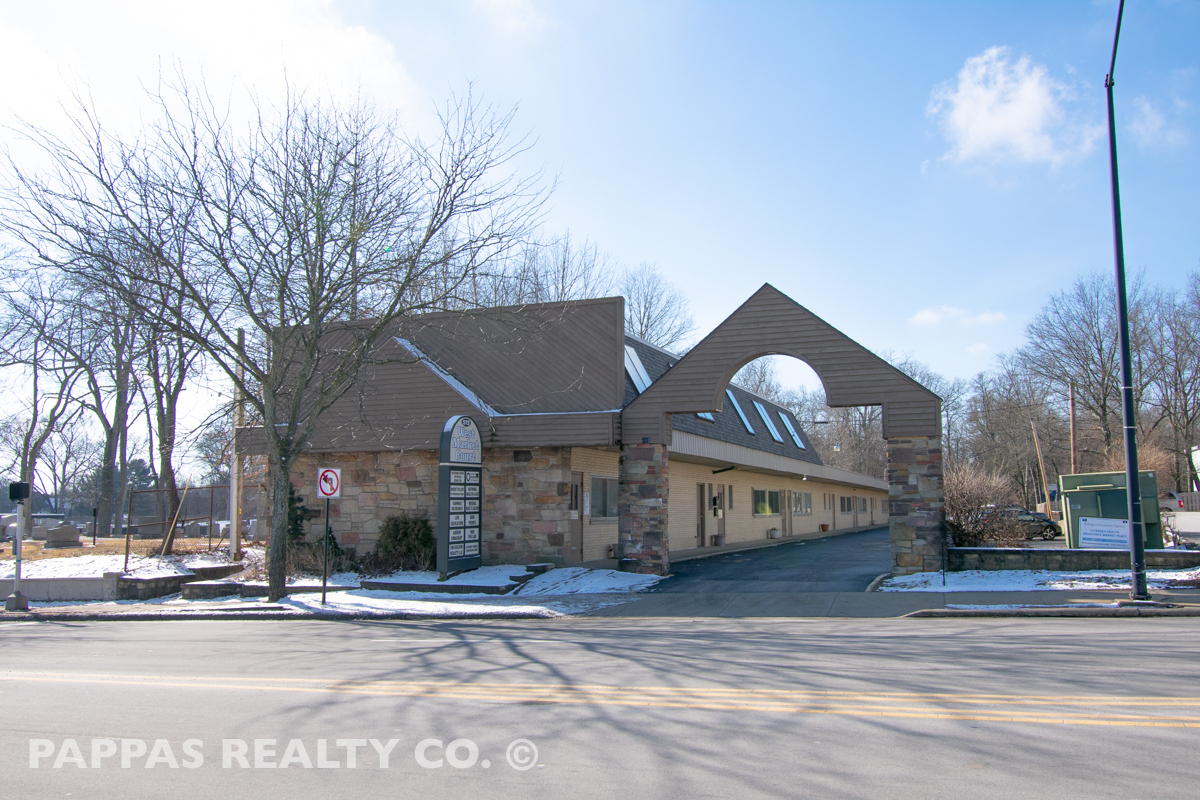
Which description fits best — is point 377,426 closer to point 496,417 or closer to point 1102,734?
point 496,417

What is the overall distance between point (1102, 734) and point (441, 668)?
5828 mm

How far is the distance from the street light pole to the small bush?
42.6 ft

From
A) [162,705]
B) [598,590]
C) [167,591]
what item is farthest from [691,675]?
[167,591]

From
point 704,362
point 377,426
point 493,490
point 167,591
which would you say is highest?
point 704,362

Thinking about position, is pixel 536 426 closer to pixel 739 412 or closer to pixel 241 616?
pixel 241 616

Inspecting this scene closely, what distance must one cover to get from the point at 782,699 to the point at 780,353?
35.8ft

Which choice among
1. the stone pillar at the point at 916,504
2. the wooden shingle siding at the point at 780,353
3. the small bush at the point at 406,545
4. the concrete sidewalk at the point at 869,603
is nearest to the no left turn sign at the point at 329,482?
the small bush at the point at 406,545

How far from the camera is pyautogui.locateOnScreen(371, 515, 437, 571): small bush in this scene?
17678 millimetres

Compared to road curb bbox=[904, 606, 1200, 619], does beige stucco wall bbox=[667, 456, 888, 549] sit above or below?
above

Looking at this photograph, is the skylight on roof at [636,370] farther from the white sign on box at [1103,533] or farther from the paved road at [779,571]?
the white sign on box at [1103,533]

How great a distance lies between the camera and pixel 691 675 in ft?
24.9

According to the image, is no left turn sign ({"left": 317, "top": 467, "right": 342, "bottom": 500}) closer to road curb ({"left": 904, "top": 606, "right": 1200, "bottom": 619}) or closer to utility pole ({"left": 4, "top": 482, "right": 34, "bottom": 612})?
utility pole ({"left": 4, "top": 482, "right": 34, "bottom": 612})

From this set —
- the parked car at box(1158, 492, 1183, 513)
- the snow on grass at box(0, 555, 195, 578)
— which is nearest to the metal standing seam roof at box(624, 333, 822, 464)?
the snow on grass at box(0, 555, 195, 578)

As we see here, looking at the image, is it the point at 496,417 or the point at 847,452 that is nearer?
the point at 496,417
